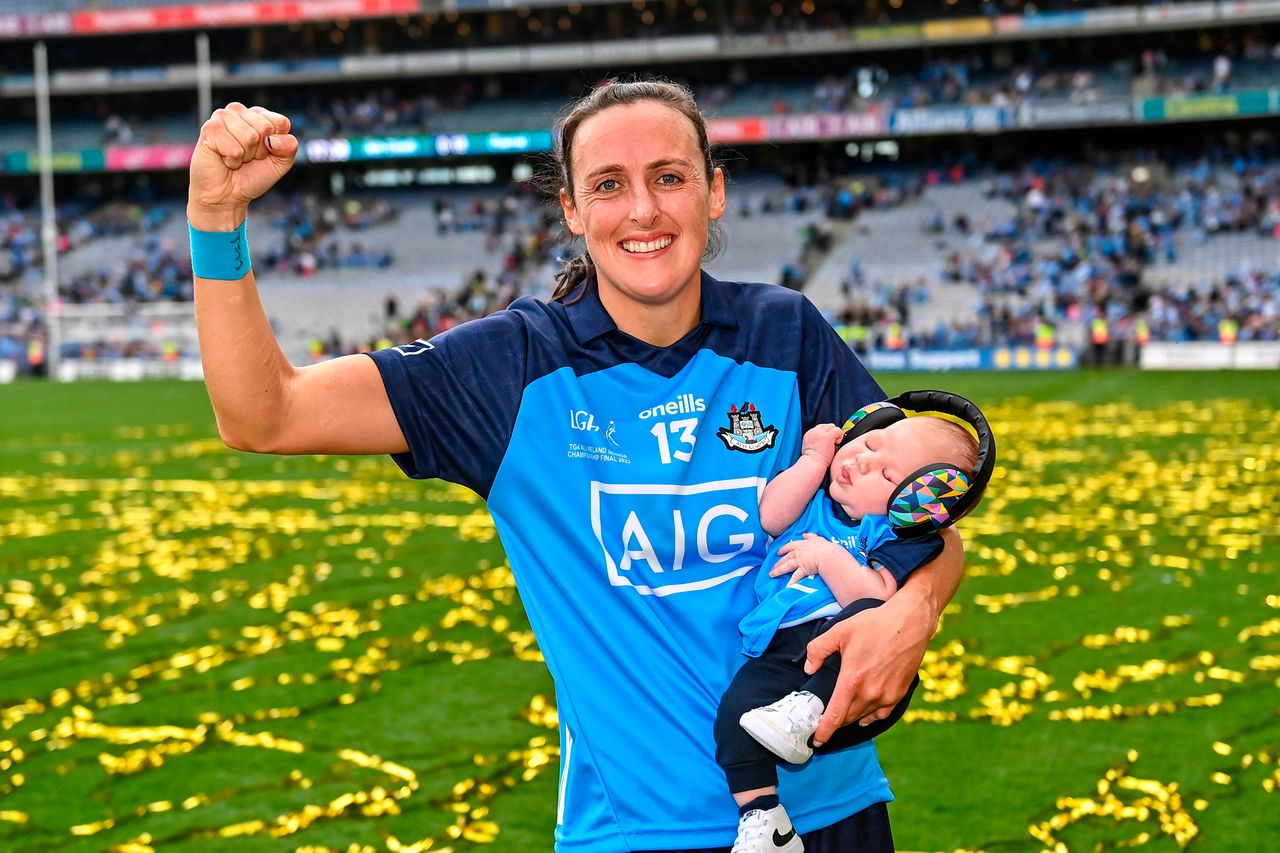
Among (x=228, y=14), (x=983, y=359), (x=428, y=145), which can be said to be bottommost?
(x=983, y=359)

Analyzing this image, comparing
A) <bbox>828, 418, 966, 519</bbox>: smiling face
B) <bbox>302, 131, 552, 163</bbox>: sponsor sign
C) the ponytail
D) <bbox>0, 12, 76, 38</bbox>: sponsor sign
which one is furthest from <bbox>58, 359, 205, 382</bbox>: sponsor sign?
<bbox>828, 418, 966, 519</bbox>: smiling face

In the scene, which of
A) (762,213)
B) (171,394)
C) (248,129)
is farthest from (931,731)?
(762,213)

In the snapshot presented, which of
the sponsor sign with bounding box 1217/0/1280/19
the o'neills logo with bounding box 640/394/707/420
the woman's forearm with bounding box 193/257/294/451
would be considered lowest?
the o'neills logo with bounding box 640/394/707/420

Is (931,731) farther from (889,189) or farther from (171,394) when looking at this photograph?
(889,189)

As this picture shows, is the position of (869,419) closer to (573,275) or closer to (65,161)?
(573,275)

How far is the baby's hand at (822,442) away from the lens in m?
2.20

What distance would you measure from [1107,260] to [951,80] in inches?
393

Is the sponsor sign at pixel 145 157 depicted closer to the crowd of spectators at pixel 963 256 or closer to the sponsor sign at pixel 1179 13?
the crowd of spectators at pixel 963 256

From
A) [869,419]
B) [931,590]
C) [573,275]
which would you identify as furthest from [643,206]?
[931,590]

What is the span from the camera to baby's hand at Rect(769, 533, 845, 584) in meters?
2.10

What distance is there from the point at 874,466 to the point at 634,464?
435 mm

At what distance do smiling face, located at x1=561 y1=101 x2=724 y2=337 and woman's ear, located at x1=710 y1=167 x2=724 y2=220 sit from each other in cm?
19

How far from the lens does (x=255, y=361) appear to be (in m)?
1.99

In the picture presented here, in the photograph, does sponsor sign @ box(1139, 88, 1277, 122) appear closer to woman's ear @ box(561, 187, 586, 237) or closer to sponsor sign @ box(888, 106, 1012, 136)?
sponsor sign @ box(888, 106, 1012, 136)
